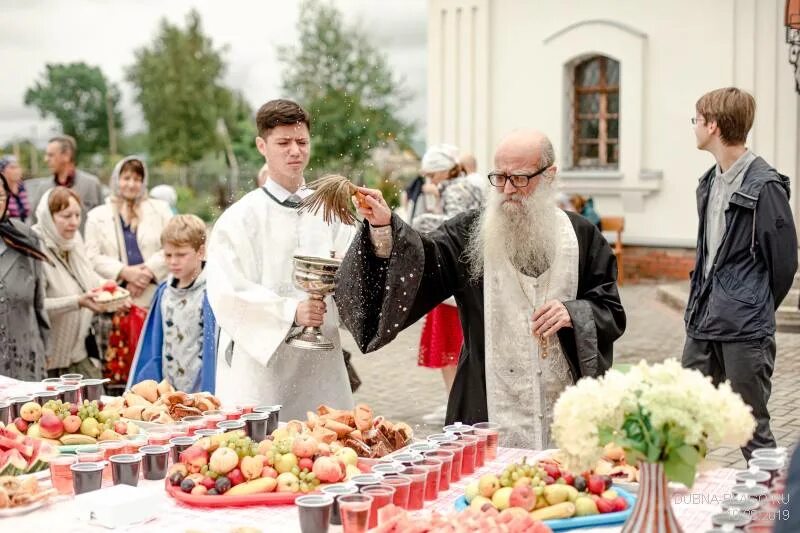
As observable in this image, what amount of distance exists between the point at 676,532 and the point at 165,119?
5423cm

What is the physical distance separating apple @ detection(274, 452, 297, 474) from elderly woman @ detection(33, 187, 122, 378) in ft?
12.7

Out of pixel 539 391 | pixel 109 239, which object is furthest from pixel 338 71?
pixel 539 391

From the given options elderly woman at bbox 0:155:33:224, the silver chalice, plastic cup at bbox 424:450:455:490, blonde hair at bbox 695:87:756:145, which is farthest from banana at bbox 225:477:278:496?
elderly woman at bbox 0:155:33:224

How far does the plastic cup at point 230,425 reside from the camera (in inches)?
137

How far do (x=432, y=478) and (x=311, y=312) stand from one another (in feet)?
4.01

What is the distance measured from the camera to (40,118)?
7088cm

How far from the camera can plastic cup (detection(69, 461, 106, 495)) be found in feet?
10.1

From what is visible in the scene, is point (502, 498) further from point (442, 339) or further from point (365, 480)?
point (442, 339)

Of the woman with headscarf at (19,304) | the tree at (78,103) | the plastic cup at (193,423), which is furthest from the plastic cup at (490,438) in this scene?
the tree at (78,103)

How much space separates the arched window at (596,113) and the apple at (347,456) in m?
13.8

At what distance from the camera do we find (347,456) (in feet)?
10.4

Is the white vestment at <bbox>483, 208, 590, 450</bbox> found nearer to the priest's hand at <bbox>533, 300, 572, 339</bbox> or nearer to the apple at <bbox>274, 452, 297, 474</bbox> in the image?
the priest's hand at <bbox>533, 300, 572, 339</bbox>

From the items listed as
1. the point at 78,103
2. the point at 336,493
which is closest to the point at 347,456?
the point at 336,493

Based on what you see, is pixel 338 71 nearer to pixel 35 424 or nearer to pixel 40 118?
pixel 35 424
